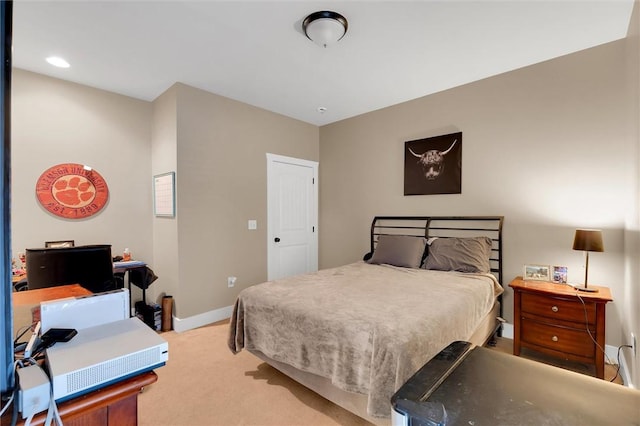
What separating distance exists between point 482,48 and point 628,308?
2.36 m

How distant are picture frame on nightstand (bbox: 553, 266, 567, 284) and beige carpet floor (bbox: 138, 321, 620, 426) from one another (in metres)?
0.70

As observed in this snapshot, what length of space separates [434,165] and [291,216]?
210 cm

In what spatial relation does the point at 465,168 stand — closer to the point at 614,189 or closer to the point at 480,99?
the point at 480,99

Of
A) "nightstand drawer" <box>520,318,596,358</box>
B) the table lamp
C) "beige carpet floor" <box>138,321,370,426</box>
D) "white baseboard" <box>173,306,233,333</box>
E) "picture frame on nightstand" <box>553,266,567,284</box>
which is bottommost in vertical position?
"beige carpet floor" <box>138,321,370,426</box>

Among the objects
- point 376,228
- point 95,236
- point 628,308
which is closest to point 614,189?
point 628,308

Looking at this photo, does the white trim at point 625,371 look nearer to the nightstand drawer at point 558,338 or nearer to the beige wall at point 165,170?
the nightstand drawer at point 558,338

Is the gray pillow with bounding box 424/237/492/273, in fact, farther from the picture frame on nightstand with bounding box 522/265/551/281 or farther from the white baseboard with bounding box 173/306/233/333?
the white baseboard with bounding box 173/306/233/333

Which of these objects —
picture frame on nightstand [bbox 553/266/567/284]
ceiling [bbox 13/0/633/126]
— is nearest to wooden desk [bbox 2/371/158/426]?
ceiling [bbox 13/0/633/126]

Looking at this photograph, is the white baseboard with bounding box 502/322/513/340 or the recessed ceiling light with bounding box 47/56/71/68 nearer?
the recessed ceiling light with bounding box 47/56/71/68

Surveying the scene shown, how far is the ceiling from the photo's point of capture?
2.05 metres

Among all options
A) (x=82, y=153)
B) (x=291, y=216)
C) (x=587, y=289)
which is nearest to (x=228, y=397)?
(x=291, y=216)

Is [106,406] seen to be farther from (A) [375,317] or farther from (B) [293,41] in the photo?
(B) [293,41]

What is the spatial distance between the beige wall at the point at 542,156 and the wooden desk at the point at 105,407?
3119 mm

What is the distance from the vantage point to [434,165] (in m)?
3.53
